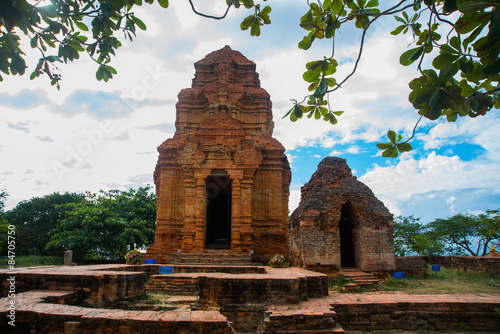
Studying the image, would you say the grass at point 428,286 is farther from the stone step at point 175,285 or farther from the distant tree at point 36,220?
the distant tree at point 36,220

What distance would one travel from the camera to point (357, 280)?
10.6 metres

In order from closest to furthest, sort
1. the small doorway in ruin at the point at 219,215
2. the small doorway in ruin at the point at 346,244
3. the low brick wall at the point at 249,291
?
1. the low brick wall at the point at 249,291
2. the small doorway in ruin at the point at 346,244
3. the small doorway in ruin at the point at 219,215

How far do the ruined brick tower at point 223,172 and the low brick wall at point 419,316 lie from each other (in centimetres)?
777

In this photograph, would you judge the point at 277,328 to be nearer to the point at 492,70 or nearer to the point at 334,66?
the point at 334,66

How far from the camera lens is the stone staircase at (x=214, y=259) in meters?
13.0

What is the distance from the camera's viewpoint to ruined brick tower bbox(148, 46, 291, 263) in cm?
1482

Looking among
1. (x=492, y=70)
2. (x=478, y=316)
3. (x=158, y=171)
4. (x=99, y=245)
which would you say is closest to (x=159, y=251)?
(x=158, y=171)

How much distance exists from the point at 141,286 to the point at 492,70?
27.0 feet

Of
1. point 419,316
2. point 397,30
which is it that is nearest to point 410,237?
point 419,316

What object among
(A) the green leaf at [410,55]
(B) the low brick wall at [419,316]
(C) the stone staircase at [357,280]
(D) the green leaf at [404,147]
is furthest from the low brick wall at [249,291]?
(A) the green leaf at [410,55]

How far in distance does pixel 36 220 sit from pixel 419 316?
99.2 ft

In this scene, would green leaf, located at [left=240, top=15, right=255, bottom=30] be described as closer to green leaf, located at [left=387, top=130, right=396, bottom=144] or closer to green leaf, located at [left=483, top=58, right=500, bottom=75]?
green leaf, located at [left=387, top=130, right=396, bottom=144]

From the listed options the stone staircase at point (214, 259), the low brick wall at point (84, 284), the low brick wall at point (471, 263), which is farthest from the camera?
the low brick wall at point (471, 263)

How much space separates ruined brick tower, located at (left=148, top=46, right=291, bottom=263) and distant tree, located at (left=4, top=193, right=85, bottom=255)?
15.0m
